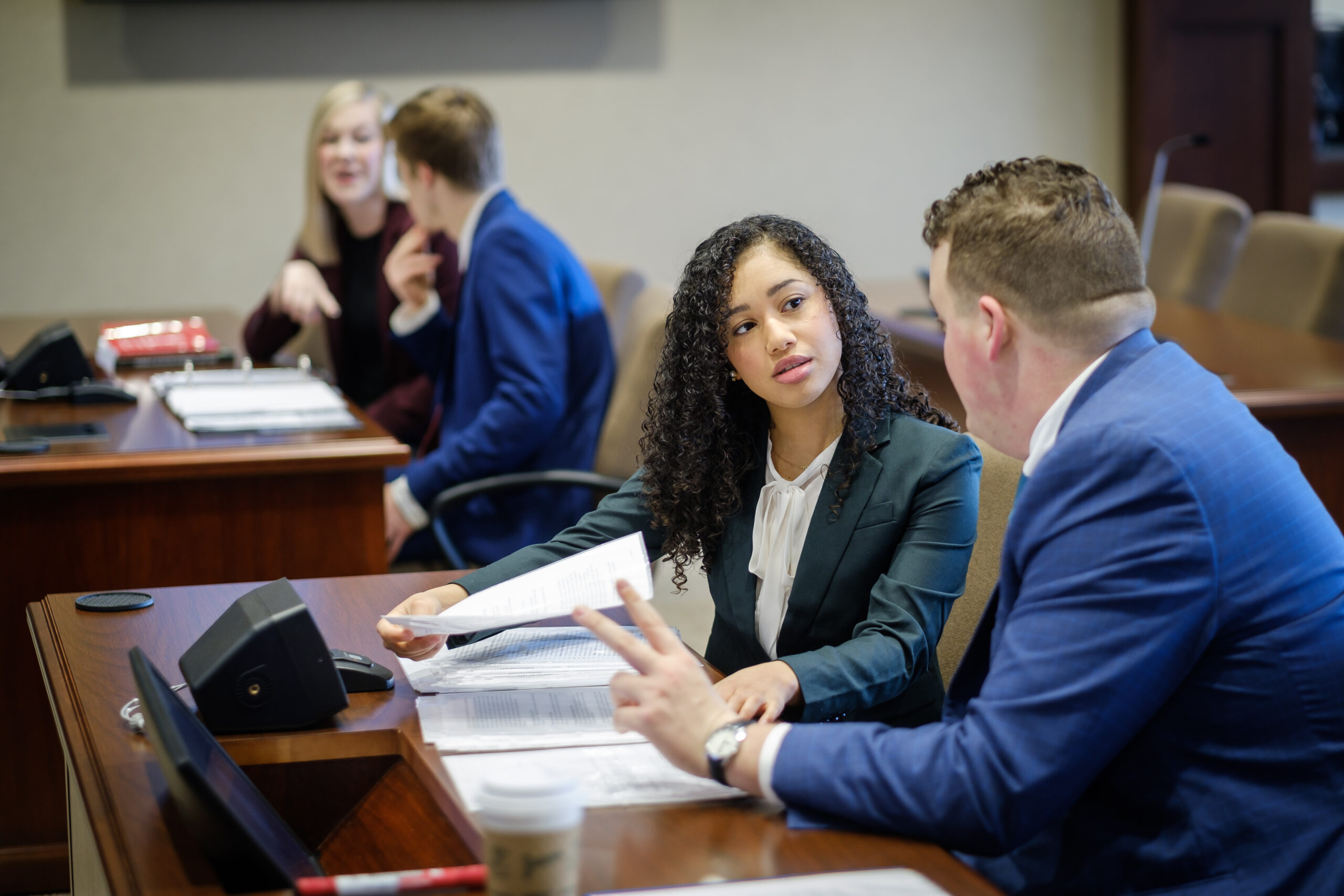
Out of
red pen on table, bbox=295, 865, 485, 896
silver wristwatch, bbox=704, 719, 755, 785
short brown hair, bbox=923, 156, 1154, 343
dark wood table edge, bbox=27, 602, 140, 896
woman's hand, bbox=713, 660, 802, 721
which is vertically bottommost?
dark wood table edge, bbox=27, 602, 140, 896

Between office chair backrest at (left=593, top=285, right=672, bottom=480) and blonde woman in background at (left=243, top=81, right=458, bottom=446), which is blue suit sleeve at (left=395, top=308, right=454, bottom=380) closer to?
blonde woman in background at (left=243, top=81, right=458, bottom=446)

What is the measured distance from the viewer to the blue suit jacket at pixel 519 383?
2826 mm

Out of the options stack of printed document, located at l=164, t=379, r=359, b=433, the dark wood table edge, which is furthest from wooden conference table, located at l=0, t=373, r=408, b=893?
the dark wood table edge

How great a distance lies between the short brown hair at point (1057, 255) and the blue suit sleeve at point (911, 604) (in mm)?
378

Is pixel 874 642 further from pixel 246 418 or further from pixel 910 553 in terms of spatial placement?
pixel 246 418

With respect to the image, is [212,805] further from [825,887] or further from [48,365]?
[48,365]

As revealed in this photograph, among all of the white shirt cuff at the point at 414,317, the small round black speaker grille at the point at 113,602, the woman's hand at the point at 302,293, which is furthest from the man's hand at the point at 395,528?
the small round black speaker grille at the point at 113,602

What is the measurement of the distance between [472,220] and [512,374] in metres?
0.40

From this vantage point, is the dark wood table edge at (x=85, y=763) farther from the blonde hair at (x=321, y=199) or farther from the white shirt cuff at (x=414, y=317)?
the blonde hair at (x=321, y=199)

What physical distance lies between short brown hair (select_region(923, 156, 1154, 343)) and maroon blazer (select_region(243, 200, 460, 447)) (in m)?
2.32

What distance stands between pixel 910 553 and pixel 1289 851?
522 millimetres

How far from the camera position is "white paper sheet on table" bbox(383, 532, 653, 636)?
1.35 metres

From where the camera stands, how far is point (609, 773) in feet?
4.07

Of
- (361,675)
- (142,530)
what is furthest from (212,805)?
(142,530)
